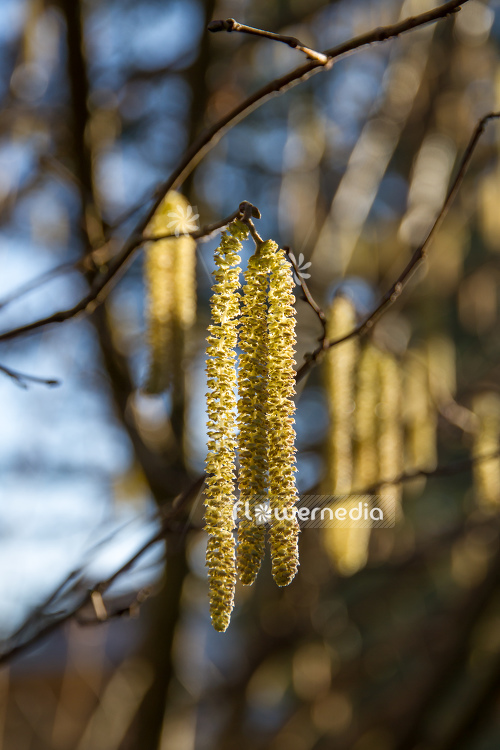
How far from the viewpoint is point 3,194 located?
3.21m

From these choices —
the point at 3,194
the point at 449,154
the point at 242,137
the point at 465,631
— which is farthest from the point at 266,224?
the point at 465,631

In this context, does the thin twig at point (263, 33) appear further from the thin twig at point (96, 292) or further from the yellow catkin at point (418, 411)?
the yellow catkin at point (418, 411)

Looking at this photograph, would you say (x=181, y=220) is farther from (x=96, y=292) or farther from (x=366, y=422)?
(x=366, y=422)

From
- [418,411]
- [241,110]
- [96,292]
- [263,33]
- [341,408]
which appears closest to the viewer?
[263,33]

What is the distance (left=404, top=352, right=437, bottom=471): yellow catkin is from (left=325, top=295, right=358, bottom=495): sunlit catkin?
79cm

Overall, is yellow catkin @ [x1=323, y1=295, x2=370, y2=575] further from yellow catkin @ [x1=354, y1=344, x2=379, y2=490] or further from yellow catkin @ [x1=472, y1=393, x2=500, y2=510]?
yellow catkin @ [x1=472, y1=393, x2=500, y2=510]

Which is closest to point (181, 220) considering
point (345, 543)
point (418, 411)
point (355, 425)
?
point (355, 425)

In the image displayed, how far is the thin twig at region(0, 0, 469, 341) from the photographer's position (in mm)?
893

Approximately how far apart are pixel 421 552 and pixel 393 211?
2.54 metres

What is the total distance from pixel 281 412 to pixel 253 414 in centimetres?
4

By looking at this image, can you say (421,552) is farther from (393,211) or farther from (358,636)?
(393,211)

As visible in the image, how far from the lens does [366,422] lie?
170cm

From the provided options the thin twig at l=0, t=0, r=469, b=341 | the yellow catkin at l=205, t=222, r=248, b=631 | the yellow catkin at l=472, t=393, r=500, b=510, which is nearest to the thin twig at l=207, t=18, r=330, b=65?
the thin twig at l=0, t=0, r=469, b=341

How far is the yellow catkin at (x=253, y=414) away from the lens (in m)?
0.91
